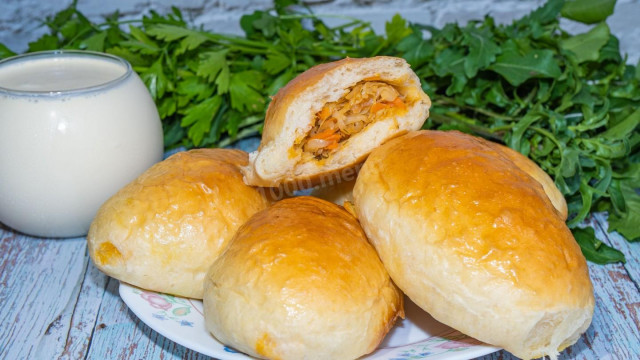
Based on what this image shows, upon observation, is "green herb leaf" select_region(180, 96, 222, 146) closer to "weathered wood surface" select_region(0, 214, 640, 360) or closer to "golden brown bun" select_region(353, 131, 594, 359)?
"weathered wood surface" select_region(0, 214, 640, 360)

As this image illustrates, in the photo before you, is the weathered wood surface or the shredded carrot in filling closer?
the weathered wood surface

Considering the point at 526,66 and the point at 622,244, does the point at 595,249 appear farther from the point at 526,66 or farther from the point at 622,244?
the point at 526,66

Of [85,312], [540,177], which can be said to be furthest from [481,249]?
[85,312]

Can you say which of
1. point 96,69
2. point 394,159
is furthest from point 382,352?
point 96,69

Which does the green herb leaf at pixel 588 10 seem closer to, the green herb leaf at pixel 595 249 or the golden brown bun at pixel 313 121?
the green herb leaf at pixel 595 249

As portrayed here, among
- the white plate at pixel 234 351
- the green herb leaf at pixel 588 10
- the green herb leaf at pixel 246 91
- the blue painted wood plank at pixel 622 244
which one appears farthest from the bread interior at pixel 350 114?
the green herb leaf at pixel 588 10

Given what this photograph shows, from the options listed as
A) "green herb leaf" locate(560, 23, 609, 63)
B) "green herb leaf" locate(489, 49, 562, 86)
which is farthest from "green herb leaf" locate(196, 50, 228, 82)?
"green herb leaf" locate(560, 23, 609, 63)

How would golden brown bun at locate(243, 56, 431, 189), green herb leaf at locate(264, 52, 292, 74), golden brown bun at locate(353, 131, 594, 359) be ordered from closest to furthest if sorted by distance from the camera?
golden brown bun at locate(353, 131, 594, 359) → golden brown bun at locate(243, 56, 431, 189) → green herb leaf at locate(264, 52, 292, 74)
